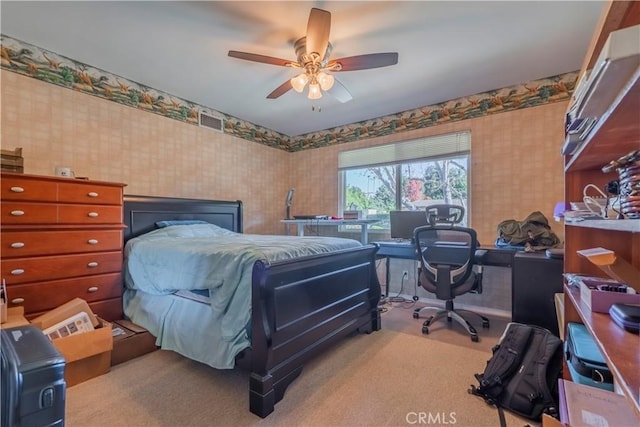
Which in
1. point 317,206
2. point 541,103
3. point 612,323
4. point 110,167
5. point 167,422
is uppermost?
point 541,103

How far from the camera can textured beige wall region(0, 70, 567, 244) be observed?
254cm

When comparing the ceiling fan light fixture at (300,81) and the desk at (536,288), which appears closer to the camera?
the desk at (536,288)

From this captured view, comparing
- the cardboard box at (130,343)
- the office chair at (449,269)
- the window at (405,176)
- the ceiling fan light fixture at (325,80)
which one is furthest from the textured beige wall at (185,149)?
the ceiling fan light fixture at (325,80)

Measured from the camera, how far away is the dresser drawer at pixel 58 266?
6.48 feet

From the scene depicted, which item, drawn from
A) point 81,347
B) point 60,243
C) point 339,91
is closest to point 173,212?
point 60,243

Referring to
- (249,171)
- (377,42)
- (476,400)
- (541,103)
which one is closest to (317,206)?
(249,171)

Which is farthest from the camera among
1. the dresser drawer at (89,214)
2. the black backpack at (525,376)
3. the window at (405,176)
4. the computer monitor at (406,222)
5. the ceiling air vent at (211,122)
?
the ceiling air vent at (211,122)

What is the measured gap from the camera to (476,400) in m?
1.69

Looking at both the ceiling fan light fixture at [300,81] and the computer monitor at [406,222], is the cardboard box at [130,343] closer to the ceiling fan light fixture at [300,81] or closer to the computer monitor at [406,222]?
the ceiling fan light fixture at [300,81]

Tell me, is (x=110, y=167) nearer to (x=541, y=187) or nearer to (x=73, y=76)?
(x=73, y=76)

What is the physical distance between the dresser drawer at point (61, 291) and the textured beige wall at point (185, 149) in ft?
3.49

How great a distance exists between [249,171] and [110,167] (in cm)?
181

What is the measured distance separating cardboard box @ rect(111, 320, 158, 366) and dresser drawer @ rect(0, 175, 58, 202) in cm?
110

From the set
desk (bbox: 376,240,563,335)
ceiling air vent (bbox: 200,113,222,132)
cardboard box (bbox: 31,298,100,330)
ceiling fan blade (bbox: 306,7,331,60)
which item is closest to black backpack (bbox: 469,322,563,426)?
desk (bbox: 376,240,563,335)
